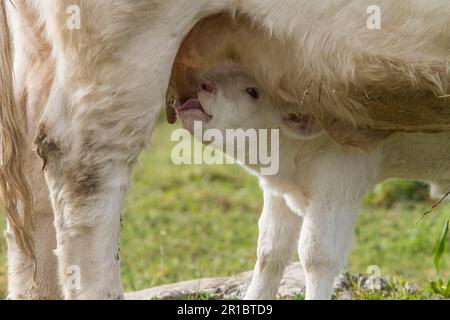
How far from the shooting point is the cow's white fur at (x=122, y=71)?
13.3 ft

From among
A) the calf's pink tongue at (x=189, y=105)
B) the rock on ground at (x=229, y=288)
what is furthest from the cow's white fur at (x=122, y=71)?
the rock on ground at (x=229, y=288)

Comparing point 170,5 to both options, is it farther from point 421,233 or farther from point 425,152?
point 421,233

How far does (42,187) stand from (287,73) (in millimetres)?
1260

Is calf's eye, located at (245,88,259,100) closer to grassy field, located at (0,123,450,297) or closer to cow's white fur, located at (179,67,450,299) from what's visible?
cow's white fur, located at (179,67,450,299)

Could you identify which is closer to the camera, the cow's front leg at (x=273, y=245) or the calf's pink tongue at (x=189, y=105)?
the calf's pink tongue at (x=189, y=105)

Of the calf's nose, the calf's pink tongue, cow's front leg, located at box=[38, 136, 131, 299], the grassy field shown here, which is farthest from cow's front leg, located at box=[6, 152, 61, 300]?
the grassy field

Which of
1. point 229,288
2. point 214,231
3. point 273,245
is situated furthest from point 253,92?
point 214,231

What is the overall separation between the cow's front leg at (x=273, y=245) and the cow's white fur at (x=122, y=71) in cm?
111

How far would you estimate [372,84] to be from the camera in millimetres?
4387

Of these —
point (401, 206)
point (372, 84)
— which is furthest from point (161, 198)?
point (372, 84)

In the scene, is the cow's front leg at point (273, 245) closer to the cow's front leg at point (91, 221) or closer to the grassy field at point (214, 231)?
the grassy field at point (214, 231)

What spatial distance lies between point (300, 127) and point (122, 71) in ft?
3.92

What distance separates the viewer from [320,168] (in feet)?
16.3

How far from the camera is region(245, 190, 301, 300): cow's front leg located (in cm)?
534
